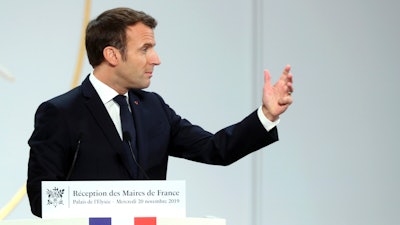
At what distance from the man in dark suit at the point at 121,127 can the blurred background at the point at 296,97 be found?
1.07 m

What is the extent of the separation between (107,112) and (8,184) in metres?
1.08

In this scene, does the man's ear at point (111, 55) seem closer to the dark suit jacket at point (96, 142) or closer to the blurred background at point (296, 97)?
the dark suit jacket at point (96, 142)

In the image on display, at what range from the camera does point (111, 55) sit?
8.18 feet

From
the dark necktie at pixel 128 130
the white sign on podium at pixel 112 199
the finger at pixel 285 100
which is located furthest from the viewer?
the dark necktie at pixel 128 130

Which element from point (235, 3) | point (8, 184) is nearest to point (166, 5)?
point (235, 3)

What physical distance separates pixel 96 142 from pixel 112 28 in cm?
38

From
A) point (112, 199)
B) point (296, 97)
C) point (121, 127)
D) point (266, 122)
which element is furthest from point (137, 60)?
point (296, 97)

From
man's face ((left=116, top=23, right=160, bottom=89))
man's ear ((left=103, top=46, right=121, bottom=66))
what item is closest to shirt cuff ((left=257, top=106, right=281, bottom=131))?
man's face ((left=116, top=23, right=160, bottom=89))

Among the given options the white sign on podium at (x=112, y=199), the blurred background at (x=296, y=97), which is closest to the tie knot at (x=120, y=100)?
the white sign on podium at (x=112, y=199)

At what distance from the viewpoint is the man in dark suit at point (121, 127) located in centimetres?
233

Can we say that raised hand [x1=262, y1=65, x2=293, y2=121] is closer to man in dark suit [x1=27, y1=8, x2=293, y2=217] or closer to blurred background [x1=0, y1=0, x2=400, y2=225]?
man in dark suit [x1=27, y1=8, x2=293, y2=217]

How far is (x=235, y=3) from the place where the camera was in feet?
12.6

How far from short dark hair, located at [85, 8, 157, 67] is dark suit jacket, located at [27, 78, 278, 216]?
0.12 meters

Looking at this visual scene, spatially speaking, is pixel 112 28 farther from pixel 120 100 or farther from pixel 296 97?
pixel 296 97
